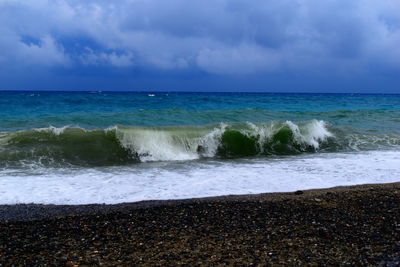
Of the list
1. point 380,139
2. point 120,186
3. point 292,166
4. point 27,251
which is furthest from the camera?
point 380,139

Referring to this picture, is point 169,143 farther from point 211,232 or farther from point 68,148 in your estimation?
point 211,232

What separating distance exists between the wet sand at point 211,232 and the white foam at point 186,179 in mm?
671

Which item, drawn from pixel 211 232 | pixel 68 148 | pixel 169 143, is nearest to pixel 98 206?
pixel 211 232

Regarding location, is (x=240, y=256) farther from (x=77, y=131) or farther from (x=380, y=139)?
(x=380, y=139)

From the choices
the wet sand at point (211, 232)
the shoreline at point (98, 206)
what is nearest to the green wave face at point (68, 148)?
the shoreline at point (98, 206)

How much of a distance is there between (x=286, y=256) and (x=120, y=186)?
165 inches

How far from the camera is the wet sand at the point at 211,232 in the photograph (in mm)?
3676

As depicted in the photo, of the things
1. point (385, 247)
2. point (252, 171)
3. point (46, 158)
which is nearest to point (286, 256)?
point (385, 247)

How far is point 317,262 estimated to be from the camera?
3.56 meters

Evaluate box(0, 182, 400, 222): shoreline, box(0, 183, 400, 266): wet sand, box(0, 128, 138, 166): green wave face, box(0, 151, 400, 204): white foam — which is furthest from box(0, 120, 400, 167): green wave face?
box(0, 183, 400, 266): wet sand

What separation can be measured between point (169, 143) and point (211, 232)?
297 inches

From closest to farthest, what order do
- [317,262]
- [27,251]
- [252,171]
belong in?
1. [317,262]
2. [27,251]
3. [252,171]

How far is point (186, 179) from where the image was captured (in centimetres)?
787

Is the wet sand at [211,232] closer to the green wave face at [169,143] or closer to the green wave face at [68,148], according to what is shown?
the green wave face at [68,148]
